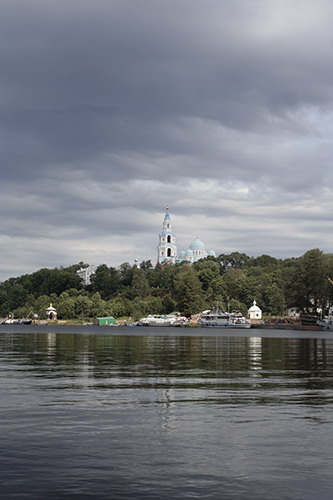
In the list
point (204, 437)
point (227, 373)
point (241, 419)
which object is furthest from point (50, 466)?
point (227, 373)

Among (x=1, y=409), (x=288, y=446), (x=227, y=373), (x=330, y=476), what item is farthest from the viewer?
(x=227, y=373)

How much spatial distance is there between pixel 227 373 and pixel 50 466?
1284 inches

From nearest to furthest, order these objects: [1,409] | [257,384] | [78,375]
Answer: [1,409]
[257,384]
[78,375]

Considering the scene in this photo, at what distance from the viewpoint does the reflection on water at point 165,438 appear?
66.3 feet

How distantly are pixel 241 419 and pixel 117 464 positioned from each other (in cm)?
974

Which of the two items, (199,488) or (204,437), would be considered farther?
(204,437)

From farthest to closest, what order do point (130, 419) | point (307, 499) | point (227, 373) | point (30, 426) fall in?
point (227, 373) → point (130, 419) → point (30, 426) → point (307, 499)

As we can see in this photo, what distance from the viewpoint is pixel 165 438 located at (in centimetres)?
2656

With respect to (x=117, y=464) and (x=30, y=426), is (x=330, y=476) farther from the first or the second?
(x=30, y=426)

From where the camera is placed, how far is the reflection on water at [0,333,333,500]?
66.3 ft

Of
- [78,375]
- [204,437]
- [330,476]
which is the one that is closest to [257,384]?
[78,375]

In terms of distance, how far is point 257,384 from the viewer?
148ft

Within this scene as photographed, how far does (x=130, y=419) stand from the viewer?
3044 centimetres

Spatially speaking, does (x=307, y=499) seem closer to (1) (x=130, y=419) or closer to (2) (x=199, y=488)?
(2) (x=199, y=488)
